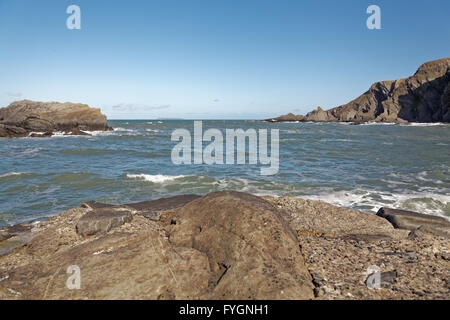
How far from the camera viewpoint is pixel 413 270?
3477 millimetres

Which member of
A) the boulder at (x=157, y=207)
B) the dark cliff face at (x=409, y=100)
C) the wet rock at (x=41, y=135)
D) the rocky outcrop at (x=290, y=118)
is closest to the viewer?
the boulder at (x=157, y=207)

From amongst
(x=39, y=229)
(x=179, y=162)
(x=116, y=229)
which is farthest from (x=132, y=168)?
(x=116, y=229)

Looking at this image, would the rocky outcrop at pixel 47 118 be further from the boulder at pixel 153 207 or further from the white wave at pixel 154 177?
the boulder at pixel 153 207

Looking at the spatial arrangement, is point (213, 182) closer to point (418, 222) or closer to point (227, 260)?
point (418, 222)

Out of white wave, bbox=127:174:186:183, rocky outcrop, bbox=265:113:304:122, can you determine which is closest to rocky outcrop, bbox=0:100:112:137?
white wave, bbox=127:174:186:183

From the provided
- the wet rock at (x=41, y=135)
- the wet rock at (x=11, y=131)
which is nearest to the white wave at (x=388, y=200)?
the wet rock at (x=41, y=135)

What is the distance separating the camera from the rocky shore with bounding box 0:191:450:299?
2.84m

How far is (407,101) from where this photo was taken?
103688 mm

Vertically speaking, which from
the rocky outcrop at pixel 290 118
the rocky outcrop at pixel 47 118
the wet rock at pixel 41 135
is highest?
the rocky outcrop at pixel 290 118

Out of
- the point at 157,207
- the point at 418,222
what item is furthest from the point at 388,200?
the point at 157,207

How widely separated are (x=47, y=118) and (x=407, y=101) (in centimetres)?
12050

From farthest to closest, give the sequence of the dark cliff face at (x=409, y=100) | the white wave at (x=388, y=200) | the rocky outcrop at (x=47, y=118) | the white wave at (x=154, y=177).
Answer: the dark cliff face at (x=409, y=100)
the rocky outcrop at (x=47, y=118)
the white wave at (x=154, y=177)
the white wave at (x=388, y=200)

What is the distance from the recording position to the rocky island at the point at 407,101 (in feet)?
295

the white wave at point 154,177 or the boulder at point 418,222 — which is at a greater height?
the white wave at point 154,177
